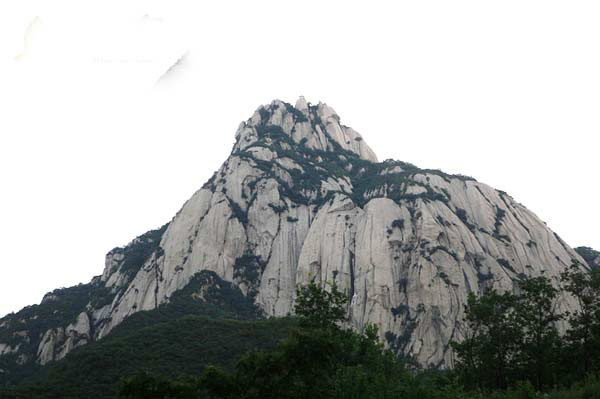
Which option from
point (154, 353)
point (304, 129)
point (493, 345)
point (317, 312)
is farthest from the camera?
point (304, 129)

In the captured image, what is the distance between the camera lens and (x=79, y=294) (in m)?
147

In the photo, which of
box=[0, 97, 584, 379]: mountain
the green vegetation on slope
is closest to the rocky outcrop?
box=[0, 97, 584, 379]: mountain

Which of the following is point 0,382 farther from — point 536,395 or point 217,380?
point 536,395

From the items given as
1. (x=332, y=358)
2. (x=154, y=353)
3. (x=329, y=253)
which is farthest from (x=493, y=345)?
(x=329, y=253)

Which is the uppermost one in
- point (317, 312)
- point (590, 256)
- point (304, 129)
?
point (304, 129)

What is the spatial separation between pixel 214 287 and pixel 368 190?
51793 mm

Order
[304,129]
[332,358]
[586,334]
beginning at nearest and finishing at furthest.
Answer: [332,358], [586,334], [304,129]

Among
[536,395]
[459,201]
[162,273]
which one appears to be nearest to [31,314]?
[162,273]

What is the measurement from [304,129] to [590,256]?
314 ft

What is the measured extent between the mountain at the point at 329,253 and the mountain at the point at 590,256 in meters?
5.65

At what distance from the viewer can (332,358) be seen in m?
38.5

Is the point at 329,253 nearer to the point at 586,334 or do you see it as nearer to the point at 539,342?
→ the point at 539,342

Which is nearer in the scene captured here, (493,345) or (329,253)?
(493,345)

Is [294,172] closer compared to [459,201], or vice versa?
[459,201]
